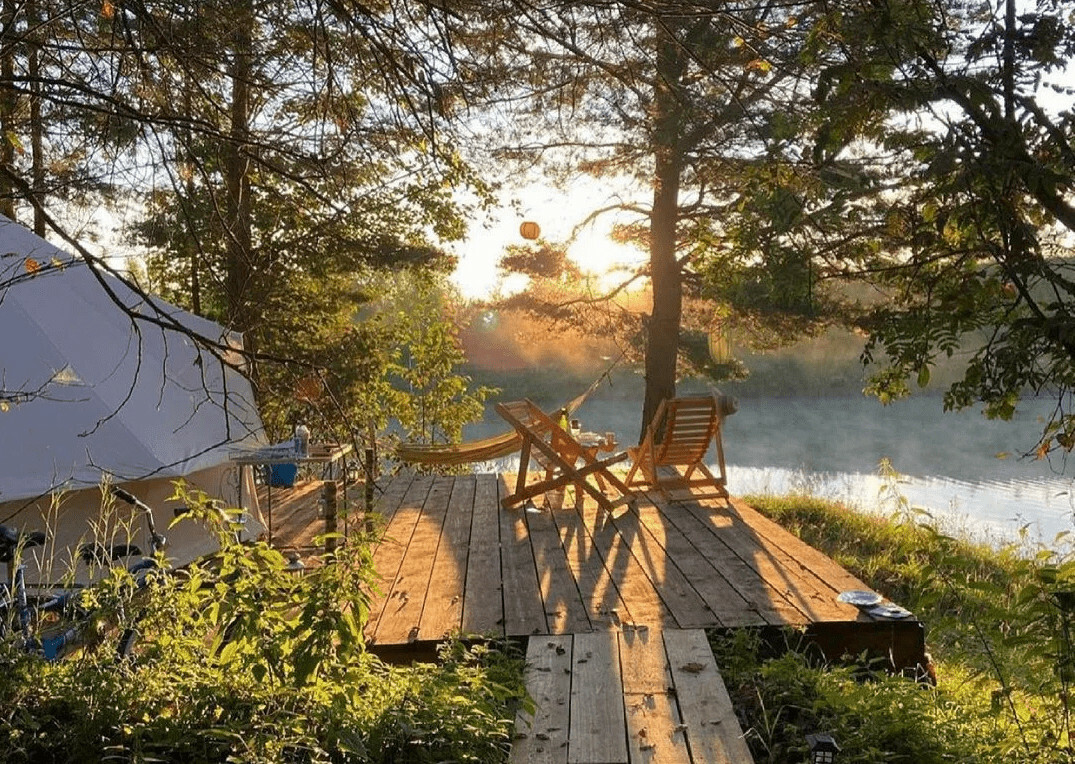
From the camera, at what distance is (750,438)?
19094mm

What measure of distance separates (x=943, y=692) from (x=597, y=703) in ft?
3.51

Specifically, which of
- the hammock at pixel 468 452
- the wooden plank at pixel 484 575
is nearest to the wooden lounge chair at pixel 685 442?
the wooden plank at pixel 484 575

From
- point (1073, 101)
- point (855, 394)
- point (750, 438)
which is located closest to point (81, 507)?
point (1073, 101)

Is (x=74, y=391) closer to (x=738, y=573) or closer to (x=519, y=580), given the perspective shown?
(x=519, y=580)

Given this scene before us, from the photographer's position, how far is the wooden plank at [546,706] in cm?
248

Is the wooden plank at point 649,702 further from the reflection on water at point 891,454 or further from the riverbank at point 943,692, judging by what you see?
the reflection on water at point 891,454

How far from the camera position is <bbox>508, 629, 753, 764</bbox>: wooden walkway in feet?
8.14

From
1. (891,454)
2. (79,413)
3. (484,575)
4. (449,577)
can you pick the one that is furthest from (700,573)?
(891,454)

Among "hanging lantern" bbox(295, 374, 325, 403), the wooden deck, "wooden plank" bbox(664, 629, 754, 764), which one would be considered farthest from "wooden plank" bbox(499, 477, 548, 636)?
"hanging lantern" bbox(295, 374, 325, 403)

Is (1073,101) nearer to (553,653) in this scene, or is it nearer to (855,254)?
(855,254)

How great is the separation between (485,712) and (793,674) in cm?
108

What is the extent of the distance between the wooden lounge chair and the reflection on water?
282 centimetres

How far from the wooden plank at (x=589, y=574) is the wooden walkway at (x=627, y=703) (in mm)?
307

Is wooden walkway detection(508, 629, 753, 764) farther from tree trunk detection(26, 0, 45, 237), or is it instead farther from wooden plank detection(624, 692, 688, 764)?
tree trunk detection(26, 0, 45, 237)
